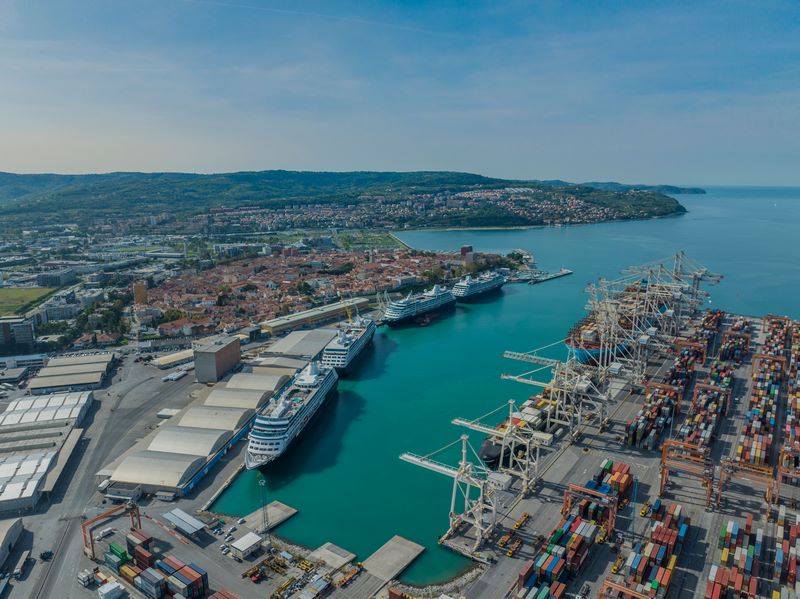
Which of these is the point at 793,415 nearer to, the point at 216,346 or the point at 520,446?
the point at 520,446

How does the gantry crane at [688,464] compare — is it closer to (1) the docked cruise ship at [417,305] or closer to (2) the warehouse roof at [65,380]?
(1) the docked cruise ship at [417,305]

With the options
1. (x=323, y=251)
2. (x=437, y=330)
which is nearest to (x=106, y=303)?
(x=437, y=330)

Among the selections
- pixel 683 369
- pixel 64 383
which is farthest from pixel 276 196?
pixel 683 369

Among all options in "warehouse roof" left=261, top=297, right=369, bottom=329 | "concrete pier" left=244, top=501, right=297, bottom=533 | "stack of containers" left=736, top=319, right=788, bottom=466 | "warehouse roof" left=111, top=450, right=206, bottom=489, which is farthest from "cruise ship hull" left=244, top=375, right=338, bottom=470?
"warehouse roof" left=261, top=297, right=369, bottom=329

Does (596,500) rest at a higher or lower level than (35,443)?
higher

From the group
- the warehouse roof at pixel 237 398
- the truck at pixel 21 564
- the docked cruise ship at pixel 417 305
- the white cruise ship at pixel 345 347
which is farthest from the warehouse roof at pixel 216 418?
the docked cruise ship at pixel 417 305

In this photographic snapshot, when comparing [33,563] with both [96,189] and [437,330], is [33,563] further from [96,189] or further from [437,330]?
[96,189]

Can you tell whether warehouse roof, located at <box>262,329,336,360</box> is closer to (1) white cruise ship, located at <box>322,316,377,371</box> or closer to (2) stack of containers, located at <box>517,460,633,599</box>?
(1) white cruise ship, located at <box>322,316,377,371</box>
